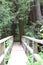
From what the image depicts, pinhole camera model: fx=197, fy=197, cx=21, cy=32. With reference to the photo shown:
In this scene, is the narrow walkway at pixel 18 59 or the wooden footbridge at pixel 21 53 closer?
the wooden footbridge at pixel 21 53

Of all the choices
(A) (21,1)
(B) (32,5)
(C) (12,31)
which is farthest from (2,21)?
(C) (12,31)

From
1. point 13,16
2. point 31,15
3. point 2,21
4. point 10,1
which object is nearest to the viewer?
point 2,21

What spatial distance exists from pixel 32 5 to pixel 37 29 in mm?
2461

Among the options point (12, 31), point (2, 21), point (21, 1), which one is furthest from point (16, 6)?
point (2, 21)

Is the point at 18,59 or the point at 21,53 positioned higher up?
the point at 18,59

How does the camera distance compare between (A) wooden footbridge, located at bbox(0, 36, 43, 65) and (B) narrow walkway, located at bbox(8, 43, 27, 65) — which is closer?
(A) wooden footbridge, located at bbox(0, 36, 43, 65)

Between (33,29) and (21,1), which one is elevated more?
(21,1)

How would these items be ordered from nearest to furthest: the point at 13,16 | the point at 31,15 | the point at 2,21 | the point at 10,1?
1. the point at 2,21
2. the point at 13,16
3. the point at 10,1
4. the point at 31,15

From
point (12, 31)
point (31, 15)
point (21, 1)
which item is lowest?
point (12, 31)

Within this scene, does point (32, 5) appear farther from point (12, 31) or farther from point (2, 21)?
point (2, 21)

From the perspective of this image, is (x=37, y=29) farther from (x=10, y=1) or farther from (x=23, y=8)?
(x=10, y=1)

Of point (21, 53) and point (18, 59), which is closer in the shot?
point (18, 59)

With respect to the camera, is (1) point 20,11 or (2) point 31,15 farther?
(2) point 31,15

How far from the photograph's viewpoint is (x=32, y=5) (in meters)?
18.4
